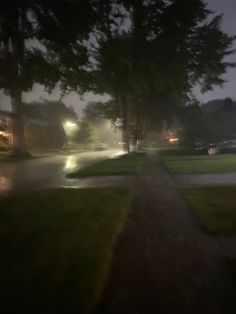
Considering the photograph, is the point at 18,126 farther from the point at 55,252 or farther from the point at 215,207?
the point at 55,252

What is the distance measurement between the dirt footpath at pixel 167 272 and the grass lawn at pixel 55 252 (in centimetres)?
31

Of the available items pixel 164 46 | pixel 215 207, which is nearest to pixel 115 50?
pixel 164 46

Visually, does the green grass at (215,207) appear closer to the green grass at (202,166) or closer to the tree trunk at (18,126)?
the green grass at (202,166)

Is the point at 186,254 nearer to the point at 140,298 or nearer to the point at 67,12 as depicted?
the point at 140,298

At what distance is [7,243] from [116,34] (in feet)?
65.9

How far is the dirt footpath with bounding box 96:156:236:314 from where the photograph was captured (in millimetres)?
4379

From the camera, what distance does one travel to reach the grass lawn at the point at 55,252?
4496mm

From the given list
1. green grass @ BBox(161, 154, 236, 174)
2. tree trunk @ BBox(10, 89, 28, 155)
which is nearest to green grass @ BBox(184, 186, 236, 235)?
green grass @ BBox(161, 154, 236, 174)

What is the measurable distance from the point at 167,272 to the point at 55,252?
2.08m

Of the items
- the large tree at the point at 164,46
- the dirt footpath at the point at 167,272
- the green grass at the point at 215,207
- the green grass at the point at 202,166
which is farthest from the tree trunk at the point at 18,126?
the dirt footpath at the point at 167,272

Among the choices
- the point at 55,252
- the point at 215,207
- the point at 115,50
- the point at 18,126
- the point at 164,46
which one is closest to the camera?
the point at 55,252

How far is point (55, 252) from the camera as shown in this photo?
573 centimetres

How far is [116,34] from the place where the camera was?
22.9m

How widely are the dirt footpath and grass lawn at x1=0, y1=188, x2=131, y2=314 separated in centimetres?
31
